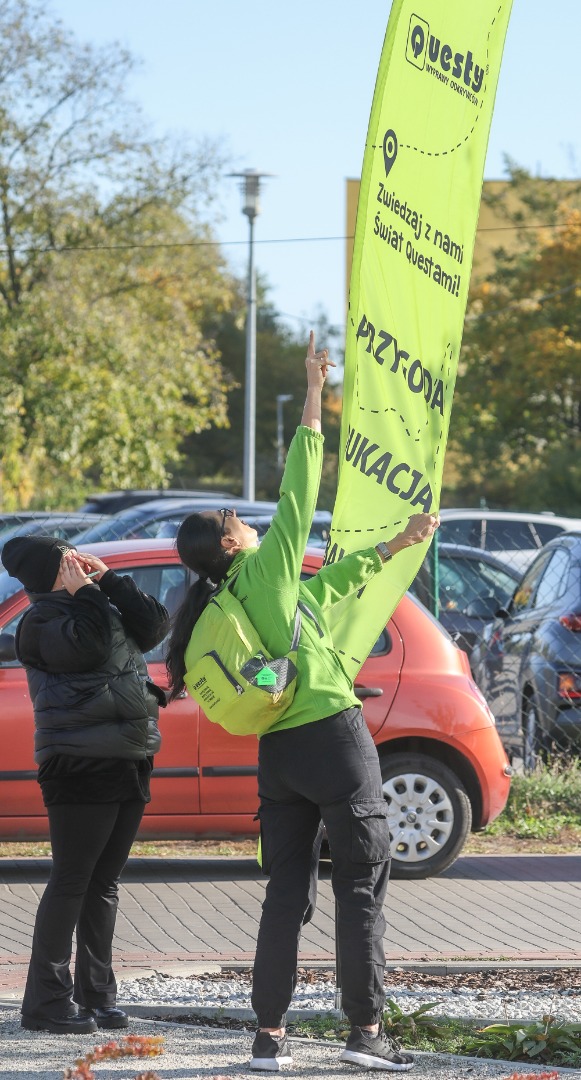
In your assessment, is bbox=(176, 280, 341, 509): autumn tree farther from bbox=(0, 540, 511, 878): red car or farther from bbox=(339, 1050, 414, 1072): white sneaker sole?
bbox=(339, 1050, 414, 1072): white sneaker sole

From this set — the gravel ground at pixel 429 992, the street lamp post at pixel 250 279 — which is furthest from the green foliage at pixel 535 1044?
the street lamp post at pixel 250 279

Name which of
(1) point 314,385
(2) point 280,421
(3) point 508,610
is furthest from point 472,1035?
(2) point 280,421

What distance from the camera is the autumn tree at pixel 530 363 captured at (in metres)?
43.8

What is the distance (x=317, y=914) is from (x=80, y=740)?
255 centimetres

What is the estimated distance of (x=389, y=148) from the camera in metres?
5.12

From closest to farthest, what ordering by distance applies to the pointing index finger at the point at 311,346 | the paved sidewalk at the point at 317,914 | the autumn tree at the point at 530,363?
the pointing index finger at the point at 311,346 < the paved sidewalk at the point at 317,914 < the autumn tree at the point at 530,363

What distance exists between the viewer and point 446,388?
5.35 m

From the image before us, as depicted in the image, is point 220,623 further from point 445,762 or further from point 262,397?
point 262,397

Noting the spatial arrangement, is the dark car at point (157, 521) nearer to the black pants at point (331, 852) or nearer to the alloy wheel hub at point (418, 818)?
the alloy wheel hub at point (418, 818)

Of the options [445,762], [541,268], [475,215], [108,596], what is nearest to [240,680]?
[108,596]

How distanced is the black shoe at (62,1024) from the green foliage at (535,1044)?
1254 millimetres

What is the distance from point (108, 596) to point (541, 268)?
4146 centimetres

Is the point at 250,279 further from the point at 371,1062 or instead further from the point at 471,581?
the point at 371,1062

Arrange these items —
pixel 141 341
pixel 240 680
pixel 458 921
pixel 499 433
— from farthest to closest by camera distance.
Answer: pixel 499 433, pixel 141 341, pixel 458 921, pixel 240 680
